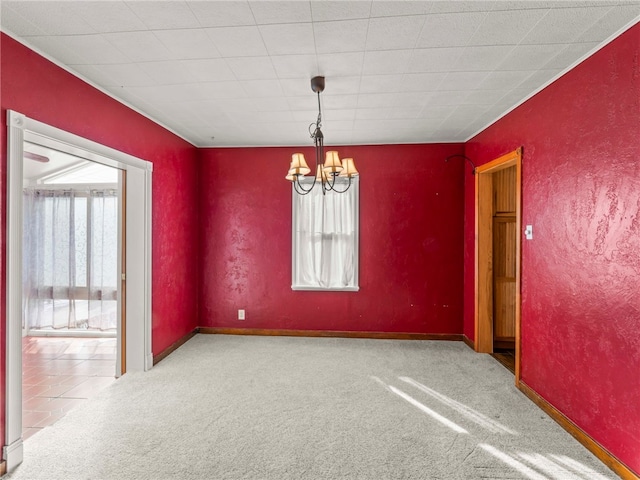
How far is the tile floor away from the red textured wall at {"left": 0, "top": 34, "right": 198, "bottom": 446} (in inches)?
24.0

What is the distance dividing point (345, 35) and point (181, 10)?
0.90 meters

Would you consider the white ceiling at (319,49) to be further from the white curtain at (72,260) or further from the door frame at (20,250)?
the white curtain at (72,260)

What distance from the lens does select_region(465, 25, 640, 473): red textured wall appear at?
187 centimetres

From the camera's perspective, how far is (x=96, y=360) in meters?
3.77

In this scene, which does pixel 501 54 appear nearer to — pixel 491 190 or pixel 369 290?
pixel 491 190

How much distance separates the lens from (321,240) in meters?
4.54

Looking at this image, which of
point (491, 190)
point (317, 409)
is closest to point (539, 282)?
point (491, 190)

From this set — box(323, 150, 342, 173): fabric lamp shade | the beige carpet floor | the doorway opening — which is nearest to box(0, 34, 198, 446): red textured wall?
the beige carpet floor

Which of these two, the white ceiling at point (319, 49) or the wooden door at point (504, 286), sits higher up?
the white ceiling at point (319, 49)

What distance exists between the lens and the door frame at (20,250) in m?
1.95

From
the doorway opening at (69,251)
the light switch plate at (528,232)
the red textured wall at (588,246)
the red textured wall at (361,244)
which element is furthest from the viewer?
the doorway opening at (69,251)

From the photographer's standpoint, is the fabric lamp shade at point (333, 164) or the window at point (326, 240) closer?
the fabric lamp shade at point (333, 164)

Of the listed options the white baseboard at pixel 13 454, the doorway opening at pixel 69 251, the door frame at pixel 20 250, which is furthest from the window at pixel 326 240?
the white baseboard at pixel 13 454

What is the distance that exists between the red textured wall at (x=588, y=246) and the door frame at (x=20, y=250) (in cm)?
349
